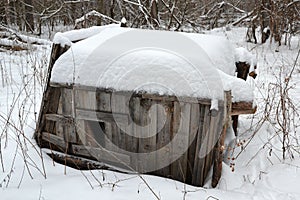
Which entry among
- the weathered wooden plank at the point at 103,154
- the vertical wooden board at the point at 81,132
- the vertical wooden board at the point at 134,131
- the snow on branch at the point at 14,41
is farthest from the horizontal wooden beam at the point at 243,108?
the snow on branch at the point at 14,41

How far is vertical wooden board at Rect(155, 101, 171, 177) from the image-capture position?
8.23 ft

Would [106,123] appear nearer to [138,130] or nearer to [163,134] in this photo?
[138,130]

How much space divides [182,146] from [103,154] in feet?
2.74

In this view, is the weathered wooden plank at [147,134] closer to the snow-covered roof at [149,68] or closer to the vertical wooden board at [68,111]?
the snow-covered roof at [149,68]

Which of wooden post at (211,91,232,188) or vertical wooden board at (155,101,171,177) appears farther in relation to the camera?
vertical wooden board at (155,101,171,177)

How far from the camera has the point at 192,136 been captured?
8.34ft

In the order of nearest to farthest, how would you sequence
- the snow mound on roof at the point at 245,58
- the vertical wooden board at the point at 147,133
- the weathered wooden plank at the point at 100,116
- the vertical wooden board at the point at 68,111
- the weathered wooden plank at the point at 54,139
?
the vertical wooden board at the point at 147,133 → the weathered wooden plank at the point at 100,116 → the vertical wooden board at the point at 68,111 → the weathered wooden plank at the point at 54,139 → the snow mound on roof at the point at 245,58

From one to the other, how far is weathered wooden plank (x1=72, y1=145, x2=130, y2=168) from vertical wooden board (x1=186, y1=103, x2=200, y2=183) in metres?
0.62

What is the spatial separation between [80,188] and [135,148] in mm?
628

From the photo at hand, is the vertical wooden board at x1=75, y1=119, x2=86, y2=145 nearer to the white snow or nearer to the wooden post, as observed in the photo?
the white snow

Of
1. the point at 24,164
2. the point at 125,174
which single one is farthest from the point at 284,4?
the point at 24,164

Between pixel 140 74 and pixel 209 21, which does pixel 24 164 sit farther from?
pixel 209 21

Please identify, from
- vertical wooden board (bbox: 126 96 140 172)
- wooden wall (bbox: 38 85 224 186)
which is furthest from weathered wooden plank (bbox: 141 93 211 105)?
vertical wooden board (bbox: 126 96 140 172)

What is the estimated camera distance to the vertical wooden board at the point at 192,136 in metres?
2.44
